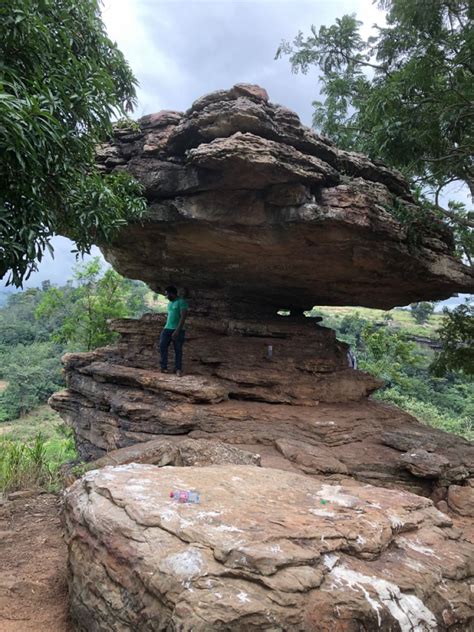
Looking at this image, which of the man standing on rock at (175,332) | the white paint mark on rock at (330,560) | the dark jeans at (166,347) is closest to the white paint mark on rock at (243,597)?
the white paint mark on rock at (330,560)

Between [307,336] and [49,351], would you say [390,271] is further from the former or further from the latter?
[49,351]

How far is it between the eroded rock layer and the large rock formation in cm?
4

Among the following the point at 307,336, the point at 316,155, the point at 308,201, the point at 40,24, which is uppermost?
the point at 316,155

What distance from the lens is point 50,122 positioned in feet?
14.8

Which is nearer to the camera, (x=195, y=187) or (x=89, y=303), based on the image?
(x=195, y=187)

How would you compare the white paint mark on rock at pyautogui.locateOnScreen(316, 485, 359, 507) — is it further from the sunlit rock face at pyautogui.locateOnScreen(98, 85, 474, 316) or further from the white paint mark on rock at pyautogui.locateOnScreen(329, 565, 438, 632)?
the sunlit rock face at pyautogui.locateOnScreen(98, 85, 474, 316)

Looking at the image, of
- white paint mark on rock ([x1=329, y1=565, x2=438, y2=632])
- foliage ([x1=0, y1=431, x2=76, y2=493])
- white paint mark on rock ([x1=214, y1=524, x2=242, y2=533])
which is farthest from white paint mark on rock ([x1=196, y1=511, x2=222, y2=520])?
foliage ([x1=0, y1=431, x2=76, y2=493])

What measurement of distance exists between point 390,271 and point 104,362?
7.49m

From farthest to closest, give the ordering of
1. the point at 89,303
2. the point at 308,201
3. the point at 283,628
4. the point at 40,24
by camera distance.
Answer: the point at 89,303 → the point at 308,201 → the point at 40,24 → the point at 283,628

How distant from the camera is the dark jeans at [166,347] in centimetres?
923

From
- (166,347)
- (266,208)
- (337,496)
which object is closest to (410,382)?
(166,347)

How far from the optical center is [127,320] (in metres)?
11.1

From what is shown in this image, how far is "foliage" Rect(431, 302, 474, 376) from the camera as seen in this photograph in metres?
11.3

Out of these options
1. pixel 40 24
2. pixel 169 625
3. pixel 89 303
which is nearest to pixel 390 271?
pixel 40 24
